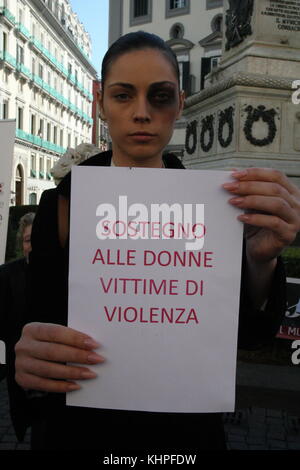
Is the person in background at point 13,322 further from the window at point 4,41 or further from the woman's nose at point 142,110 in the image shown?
the window at point 4,41

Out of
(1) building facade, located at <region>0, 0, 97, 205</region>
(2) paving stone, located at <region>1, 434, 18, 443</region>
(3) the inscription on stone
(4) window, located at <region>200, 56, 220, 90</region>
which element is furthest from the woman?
(1) building facade, located at <region>0, 0, 97, 205</region>

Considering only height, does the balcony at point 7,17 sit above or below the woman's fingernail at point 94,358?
above

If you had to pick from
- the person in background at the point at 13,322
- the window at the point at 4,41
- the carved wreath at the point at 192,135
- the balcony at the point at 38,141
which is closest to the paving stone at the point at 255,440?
the person in background at the point at 13,322

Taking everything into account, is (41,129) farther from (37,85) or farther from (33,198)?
(33,198)

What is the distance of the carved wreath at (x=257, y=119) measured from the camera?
22.6ft

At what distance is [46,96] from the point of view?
154ft

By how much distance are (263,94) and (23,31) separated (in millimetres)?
36143

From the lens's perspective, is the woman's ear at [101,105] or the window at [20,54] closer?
the woman's ear at [101,105]

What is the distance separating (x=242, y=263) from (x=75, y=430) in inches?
21.6

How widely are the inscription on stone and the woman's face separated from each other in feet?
21.9

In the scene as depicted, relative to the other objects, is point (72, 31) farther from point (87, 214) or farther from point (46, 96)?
point (87, 214)

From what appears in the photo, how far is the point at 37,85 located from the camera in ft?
142

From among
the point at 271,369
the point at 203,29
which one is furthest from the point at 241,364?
the point at 203,29

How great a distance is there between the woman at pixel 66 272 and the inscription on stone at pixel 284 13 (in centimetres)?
668
